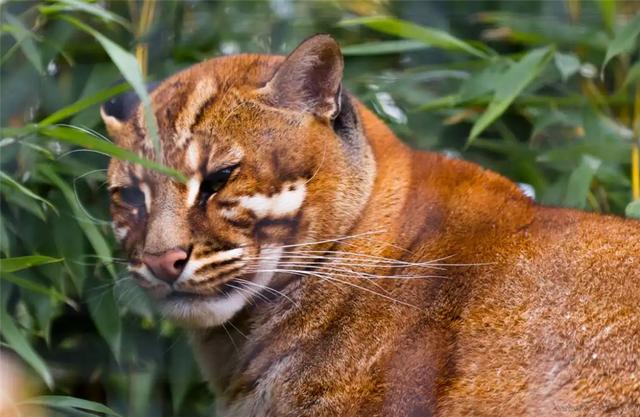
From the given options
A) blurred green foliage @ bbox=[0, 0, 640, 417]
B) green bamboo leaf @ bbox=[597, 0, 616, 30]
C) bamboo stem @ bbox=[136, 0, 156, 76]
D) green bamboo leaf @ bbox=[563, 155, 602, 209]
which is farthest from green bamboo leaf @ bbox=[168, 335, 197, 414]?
green bamboo leaf @ bbox=[597, 0, 616, 30]

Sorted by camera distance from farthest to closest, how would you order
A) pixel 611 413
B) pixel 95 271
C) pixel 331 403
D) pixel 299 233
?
pixel 95 271 < pixel 299 233 < pixel 331 403 < pixel 611 413

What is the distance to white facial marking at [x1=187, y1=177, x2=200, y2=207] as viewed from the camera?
2551 mm

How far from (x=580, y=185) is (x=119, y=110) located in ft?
4.73

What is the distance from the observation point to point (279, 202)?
104 inches

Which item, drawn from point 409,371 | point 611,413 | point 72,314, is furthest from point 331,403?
point 72,314

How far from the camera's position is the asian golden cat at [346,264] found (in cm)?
246

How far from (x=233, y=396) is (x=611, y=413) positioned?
879mm

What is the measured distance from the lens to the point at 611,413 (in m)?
2.35

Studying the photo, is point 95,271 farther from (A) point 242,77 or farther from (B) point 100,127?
(A) point 242,77

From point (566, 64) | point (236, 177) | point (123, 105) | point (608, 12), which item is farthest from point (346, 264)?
point (608, 12)

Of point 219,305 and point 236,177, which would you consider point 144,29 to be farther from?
point 219,305

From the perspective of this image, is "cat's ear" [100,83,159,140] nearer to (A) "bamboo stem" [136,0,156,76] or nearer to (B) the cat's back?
(A) "bamboo stem" [136,0,156,76]

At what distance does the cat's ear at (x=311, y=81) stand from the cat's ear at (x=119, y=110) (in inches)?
14.1

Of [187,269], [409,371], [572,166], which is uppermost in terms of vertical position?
[187,269]
